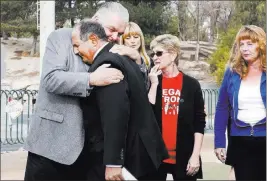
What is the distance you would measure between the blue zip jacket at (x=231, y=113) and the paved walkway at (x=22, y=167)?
2360 mm

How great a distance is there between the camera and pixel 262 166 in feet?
10.0

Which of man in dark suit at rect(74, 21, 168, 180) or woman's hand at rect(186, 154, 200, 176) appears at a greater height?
man in dark suit at rect(74, 21, 168, 180)

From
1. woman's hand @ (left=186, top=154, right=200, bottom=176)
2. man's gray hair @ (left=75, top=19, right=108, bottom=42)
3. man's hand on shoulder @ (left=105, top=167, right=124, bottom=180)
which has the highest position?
man's gray hair @ (left=75, top=19, right=108, bottom=42)

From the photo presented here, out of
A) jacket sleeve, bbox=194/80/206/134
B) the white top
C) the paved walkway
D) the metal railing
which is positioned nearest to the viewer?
the white top

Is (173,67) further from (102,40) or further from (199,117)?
(102,40)

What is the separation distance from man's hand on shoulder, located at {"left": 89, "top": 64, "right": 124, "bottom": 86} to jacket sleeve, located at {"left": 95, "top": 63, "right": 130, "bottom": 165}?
23mm

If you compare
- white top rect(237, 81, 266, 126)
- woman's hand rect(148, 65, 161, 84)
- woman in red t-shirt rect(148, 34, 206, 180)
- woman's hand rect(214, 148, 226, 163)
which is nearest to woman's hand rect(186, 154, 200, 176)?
woman in red t-shirt rect(148, 34, 206, 180)

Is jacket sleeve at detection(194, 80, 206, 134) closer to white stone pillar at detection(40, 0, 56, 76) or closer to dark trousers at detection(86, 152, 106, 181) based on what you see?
dark trousers at detection(86, 152, 106, 181)

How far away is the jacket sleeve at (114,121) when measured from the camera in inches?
89.6

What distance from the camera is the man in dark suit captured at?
2.28 m

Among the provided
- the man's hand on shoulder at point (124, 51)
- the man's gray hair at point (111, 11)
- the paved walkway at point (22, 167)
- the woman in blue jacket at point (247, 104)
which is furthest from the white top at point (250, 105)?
the paved walkway at point (22, 167)

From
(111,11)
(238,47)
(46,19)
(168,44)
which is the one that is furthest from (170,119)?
(46,19)

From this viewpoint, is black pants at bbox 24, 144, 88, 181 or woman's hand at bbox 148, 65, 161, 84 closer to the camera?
black pants at bbox 24, 144, 88, 181

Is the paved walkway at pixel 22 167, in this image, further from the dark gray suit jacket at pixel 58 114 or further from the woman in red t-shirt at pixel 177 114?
the dark gray suit jacket at pixel 58 114
